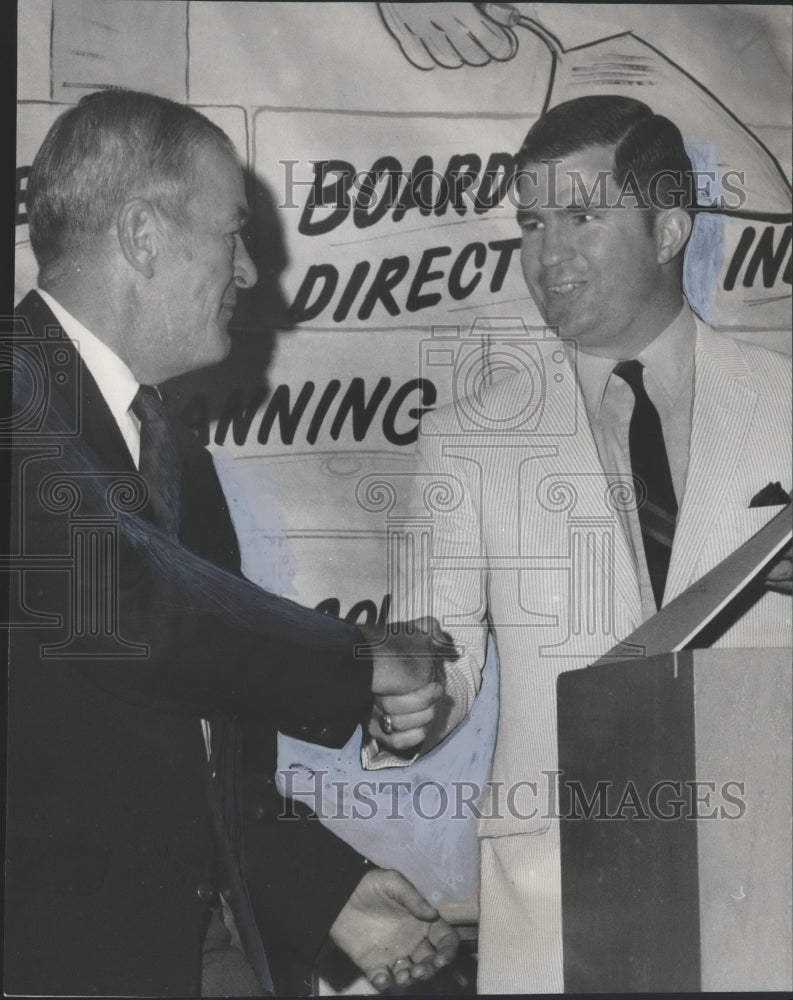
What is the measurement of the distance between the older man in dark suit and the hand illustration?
1.75 ft

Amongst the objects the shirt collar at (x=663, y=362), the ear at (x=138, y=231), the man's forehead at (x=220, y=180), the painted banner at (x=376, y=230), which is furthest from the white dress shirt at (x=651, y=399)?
the ear at (x=138, y=231)

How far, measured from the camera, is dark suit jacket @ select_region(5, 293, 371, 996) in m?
2.62

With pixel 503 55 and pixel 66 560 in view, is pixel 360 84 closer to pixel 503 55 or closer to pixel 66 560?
pixel 503 55

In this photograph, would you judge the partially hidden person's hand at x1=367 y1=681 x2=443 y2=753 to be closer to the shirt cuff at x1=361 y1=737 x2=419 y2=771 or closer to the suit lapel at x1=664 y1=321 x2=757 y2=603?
the shirt cuff at x1=361 y1=737 x2=419 y2=771

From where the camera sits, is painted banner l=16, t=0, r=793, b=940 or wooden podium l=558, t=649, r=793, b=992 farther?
painted banner l=16, t=0, r=793, b=940

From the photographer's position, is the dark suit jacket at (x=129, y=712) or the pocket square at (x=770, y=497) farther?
the pocket square at (x=770, y=497)

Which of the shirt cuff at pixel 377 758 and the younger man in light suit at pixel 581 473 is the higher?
the younger man in light suit at pixel 581 473

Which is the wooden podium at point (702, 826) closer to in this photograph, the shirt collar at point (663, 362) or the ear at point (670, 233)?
the shirt collar at point (663, 362)

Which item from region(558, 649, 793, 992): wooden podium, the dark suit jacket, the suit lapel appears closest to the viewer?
region(558, 649, 793, 992): wooden podium

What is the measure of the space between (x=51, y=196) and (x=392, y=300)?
729 millimetres

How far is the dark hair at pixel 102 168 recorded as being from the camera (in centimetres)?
270

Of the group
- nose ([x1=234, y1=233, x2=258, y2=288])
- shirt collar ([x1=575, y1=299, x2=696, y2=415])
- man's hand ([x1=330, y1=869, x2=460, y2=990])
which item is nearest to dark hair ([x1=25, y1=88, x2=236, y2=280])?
nose ([x1=234, y1=233, x2=258, y2=288])

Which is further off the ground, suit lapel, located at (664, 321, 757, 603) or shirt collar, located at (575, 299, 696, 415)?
shirt collar, located at (575, 299, 696, 415)

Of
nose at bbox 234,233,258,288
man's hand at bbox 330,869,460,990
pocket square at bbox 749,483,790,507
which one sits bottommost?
man's hand at bbox 330,869,460,990
